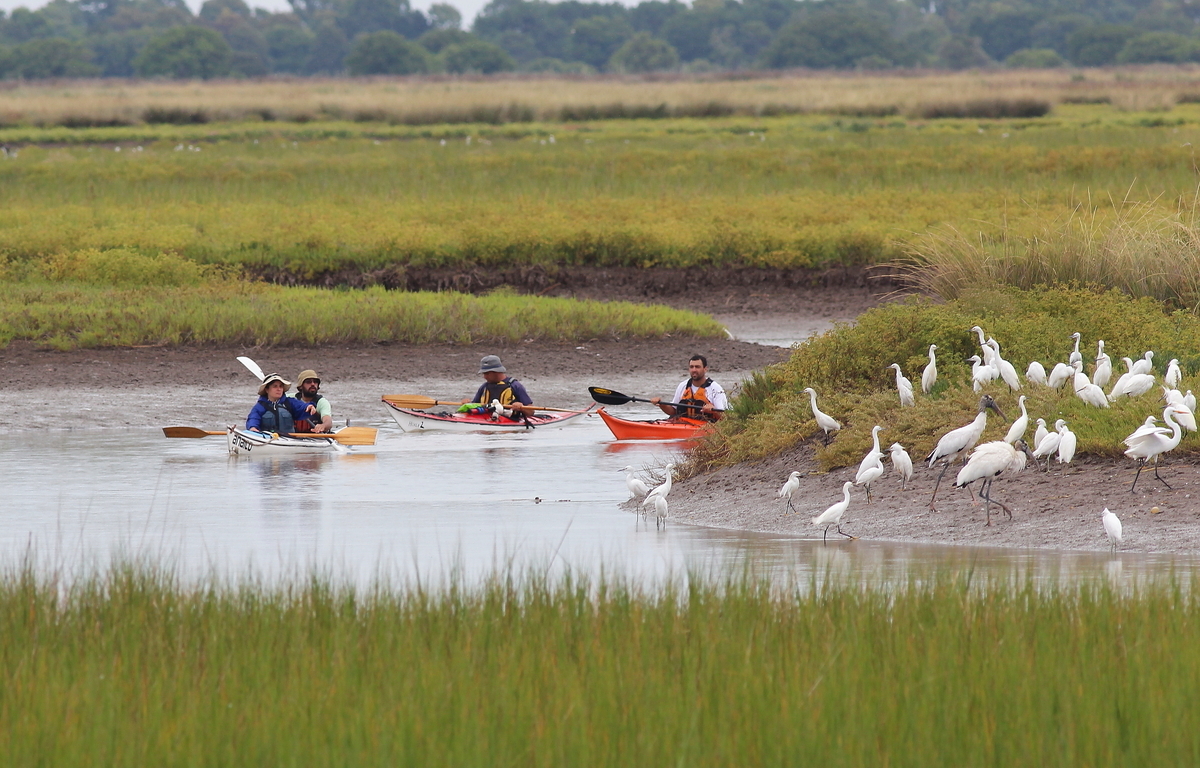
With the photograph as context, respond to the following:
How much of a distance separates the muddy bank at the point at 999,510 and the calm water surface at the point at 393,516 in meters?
0.38

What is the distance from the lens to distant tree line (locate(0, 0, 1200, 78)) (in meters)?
143

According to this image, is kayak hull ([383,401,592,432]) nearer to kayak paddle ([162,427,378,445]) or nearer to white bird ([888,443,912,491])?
kayak paddle ([162,427,378,445])

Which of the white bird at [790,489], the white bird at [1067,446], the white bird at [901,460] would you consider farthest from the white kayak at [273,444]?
the white bird at [1067,446]

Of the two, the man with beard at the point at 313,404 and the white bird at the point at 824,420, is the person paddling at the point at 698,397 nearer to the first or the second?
the man with beard at the point at 313,404

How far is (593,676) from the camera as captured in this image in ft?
22.0

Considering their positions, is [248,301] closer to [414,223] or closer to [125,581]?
[414,223]

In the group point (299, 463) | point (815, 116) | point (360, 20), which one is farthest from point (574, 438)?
point (360, 20)

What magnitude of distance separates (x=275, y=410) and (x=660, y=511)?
635cm

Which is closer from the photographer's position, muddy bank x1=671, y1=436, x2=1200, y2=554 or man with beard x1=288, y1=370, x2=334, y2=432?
muddy bank x1=671, y1=436, x2=1200, y2=554

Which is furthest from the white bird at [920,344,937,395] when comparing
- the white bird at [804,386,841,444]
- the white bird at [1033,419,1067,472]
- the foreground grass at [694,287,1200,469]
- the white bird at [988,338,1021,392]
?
the white bird at [1033,419,1067,472]

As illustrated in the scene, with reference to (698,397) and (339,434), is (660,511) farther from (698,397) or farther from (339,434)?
(339,434)

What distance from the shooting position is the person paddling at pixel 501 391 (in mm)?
18812

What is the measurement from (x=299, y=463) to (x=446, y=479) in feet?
6.98

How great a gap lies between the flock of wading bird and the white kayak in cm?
456
